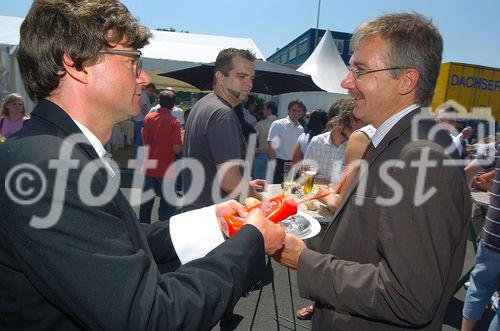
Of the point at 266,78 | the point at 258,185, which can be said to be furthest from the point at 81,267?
the point at 266,78

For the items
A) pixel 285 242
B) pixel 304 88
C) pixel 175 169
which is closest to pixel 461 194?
pixel 285 242

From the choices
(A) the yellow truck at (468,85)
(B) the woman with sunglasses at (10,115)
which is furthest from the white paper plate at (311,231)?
(A) the yellow truck at (468,85)

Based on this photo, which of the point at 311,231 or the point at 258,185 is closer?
the point at 311,231

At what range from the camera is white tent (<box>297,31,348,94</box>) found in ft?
34.6

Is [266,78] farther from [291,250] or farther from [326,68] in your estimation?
[291,250]

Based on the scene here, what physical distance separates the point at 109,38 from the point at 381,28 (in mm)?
1054

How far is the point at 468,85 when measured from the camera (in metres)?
14.3

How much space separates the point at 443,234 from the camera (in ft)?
3.48

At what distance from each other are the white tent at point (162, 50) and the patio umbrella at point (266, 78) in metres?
0.44

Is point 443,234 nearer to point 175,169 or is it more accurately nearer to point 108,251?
point 108,251

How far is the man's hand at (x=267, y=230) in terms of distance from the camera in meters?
1.18

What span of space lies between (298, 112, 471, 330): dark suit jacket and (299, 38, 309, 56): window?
112ft

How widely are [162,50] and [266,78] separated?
3.03 meters

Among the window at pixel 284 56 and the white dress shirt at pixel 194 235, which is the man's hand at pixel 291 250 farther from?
the window at pixel 284 56
